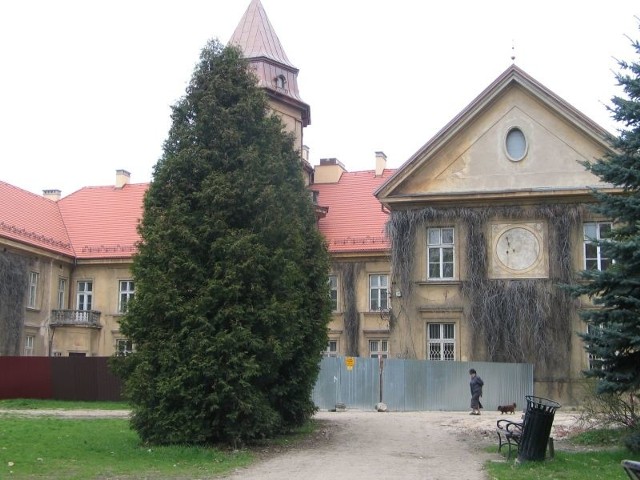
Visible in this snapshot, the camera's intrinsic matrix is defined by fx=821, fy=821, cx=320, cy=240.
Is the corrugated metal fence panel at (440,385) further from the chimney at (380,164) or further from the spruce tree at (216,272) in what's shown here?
the chimney at (380,164)

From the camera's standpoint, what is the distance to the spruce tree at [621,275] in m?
14.3

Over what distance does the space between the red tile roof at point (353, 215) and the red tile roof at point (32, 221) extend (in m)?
13.3

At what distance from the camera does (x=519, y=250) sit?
29.0 meters

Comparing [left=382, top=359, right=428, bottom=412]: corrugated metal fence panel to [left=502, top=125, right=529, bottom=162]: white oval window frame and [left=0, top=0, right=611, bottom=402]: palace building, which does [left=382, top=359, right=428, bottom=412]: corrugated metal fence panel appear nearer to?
[left=0, top=0, right=611, bottom=402]: palace building

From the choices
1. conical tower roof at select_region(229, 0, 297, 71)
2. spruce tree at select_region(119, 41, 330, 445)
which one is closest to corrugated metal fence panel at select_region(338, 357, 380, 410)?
spruce tree at select_region(119, 41, 330, 445)

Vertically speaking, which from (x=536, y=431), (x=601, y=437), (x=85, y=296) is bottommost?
(x=601, y=437)

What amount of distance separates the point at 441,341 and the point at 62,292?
20884 millimetres

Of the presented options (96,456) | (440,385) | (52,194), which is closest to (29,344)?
(52,194)

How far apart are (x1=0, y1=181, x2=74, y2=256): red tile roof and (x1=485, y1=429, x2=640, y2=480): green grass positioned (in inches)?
1098

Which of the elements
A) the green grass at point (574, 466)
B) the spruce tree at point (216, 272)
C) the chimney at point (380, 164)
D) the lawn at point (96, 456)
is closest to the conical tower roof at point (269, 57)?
the chimney at point (380, 164)

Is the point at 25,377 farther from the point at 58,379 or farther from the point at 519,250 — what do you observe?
the point at 519,250

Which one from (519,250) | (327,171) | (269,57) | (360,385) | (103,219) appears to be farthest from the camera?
(327,171)

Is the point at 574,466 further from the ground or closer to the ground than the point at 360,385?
closer to the ground

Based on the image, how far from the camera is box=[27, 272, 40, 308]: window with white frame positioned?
38594mm
